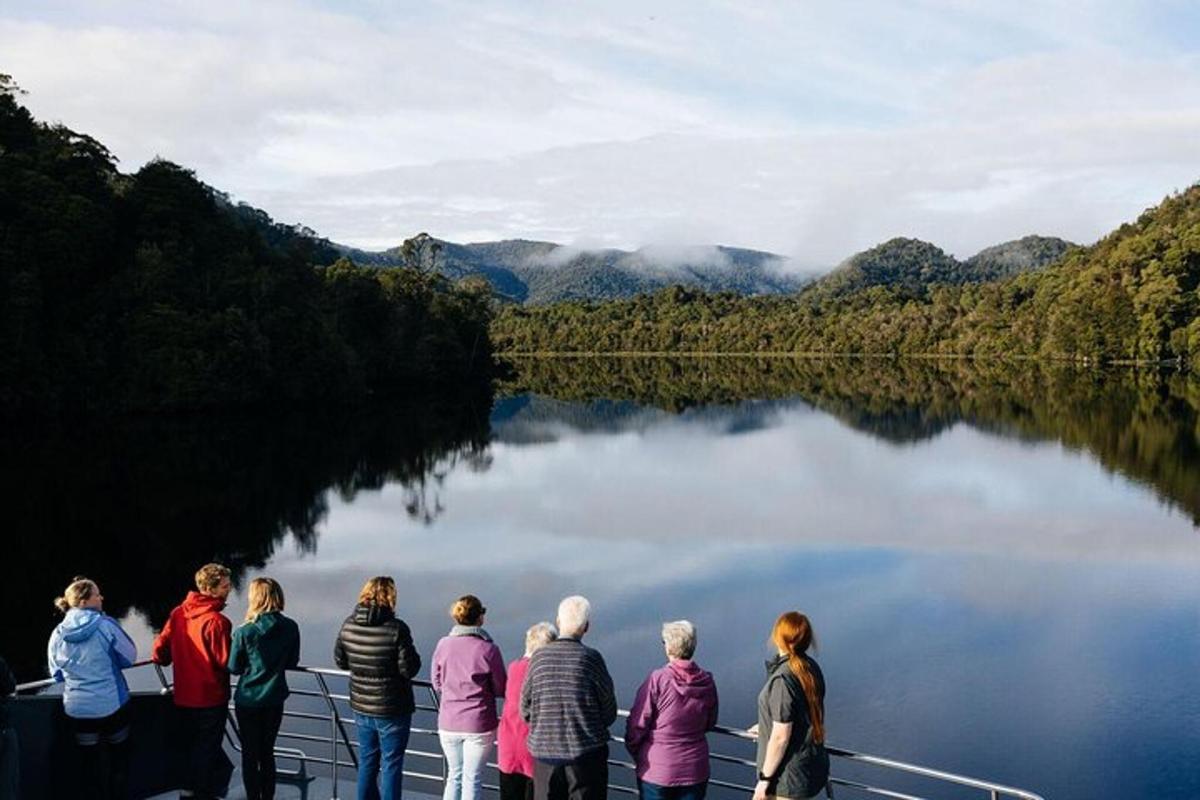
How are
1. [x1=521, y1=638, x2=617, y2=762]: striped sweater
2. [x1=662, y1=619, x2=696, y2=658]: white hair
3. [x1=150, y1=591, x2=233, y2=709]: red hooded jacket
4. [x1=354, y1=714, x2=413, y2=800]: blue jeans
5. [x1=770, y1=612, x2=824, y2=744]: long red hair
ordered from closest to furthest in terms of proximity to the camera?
[x1=770, y1=612, x2=824, y2=744]: long red hair → [x1=662, y1=619, x2=696, y2=658]: white hair → [x1=521, y1=638, x2=617, y2=762]: striped sweater → [x1=150, y1=591, x2=233, y2=709]: red hooded jacket → [x1=354, y1=714, x2=413, y2=800]: blue jeans

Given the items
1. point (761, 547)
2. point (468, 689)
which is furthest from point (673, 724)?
point (761, 547)

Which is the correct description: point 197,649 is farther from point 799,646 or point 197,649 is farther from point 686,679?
point 799,646

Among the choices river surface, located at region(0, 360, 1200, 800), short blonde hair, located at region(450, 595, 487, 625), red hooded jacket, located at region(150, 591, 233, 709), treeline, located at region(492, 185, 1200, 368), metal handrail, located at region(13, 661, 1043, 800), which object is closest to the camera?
metal handrail, located at region(13, 661, 1043, 800)

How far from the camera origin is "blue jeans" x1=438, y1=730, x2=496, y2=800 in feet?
24.4

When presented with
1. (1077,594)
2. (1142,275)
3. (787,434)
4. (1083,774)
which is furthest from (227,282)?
(1142,275)

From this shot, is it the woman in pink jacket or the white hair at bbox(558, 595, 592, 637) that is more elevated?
the white hair at bbox(558, 595, 592, 637)

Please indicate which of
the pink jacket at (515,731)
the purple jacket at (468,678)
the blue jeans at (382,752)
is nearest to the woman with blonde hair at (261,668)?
the blue jeans at (382,752)

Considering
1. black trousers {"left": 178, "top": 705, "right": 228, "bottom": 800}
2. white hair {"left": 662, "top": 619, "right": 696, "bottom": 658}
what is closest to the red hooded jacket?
black trousers {"left": 178, "top": 705, "right": 228, "bottom": 800}

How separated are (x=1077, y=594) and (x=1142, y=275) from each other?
103563 mm

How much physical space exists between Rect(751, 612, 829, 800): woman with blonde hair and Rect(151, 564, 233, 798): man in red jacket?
12.7ft

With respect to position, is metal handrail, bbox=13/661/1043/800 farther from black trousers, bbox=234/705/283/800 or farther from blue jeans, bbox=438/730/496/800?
black trousers, bbox=234/705/283/800

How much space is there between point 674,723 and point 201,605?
3.53 m

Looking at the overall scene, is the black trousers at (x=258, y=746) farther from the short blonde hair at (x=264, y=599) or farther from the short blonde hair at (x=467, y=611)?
the short blonde hair at (x=467, y=611)

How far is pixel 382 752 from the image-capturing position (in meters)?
7.71
